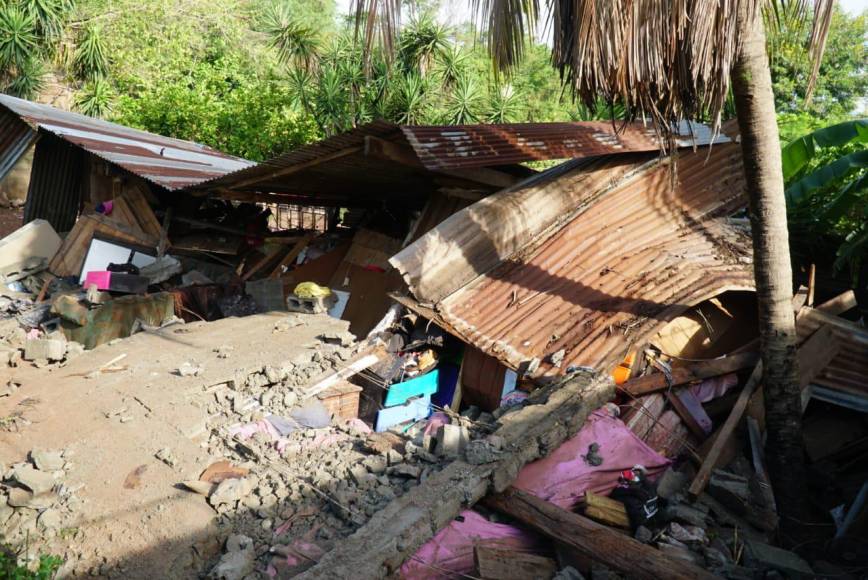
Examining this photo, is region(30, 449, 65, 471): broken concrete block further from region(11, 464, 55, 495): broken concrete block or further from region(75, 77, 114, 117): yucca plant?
region(75, 77, 114, 117): yucca plant

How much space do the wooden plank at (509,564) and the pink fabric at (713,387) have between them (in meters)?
2.50

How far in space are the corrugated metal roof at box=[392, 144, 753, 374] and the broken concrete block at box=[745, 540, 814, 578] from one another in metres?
1.70

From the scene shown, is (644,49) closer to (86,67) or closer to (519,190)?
(519,190)

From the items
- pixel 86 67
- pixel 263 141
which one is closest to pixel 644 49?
pixel 263 141

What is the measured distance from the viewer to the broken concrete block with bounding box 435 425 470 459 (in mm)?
4367

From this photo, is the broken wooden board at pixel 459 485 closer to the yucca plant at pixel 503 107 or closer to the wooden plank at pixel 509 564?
the wooden plank at pixel 509 564

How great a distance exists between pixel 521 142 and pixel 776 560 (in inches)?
188

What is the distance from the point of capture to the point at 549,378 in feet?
17.5

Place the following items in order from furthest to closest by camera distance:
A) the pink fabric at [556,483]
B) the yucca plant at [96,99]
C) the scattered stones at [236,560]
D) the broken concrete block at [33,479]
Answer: the yucca plant at [96,99], the broken concrete block at [33,479], the pink fabric at [556,483], the scattered stones at [236,560]

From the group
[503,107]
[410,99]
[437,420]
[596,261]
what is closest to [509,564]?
[437,420]

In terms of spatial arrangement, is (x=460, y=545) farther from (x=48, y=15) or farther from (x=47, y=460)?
(x=48, y=15)

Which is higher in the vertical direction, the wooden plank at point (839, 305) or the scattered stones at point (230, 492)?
the wooden plank at point (839, 305)

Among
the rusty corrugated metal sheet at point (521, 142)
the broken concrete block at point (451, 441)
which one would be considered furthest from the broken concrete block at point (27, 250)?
the broken concrete block at point (451, 441)

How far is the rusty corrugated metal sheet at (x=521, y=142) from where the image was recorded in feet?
19.5
